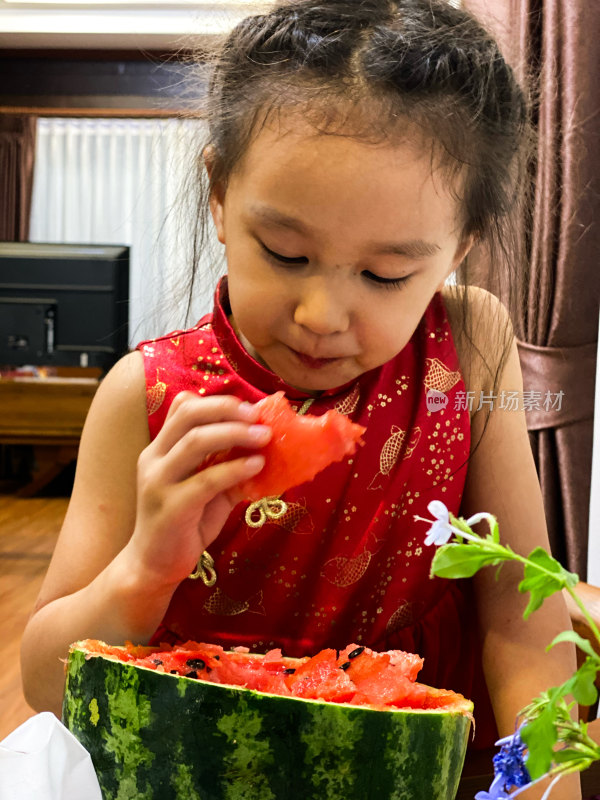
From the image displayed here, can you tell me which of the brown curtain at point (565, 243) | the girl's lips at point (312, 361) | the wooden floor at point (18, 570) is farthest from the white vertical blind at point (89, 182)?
the girl's lips at point (312, 361)

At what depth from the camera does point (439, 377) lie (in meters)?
1.04

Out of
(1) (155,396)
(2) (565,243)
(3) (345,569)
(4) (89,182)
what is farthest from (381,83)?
(4) (89,182)

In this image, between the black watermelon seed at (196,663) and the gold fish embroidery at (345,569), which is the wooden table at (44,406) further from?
the black watermelon seed at (196,663)

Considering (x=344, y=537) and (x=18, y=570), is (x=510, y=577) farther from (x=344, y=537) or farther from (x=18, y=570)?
(x=18, y=570)

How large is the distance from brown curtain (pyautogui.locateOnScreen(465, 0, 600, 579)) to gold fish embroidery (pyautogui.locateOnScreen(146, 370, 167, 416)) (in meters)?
1.29

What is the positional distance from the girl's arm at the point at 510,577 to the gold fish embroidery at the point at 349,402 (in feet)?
0.46

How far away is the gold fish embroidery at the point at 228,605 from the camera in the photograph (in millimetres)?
992

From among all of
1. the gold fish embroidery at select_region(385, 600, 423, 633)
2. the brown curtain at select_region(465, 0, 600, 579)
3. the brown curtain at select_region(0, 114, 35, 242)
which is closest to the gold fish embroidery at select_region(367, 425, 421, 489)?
the gold fish embroidery at select_region(385, 600, 423, 633)

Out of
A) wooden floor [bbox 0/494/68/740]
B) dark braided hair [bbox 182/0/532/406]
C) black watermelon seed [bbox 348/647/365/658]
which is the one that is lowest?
wooden floor [bbox 0/494/68/740]

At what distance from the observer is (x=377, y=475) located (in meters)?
1.01

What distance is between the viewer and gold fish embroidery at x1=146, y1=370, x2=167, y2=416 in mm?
972

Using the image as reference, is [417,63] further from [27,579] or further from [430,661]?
[27,579]

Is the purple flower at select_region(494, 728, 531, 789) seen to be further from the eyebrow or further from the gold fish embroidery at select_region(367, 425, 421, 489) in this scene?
the gold fish embroidery at select_region(367, 425, 421, 489)

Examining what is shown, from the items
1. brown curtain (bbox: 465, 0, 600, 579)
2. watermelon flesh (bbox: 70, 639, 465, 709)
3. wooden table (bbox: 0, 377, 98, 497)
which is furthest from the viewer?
wooden table (bbox: 0, 377, 98, 497)
